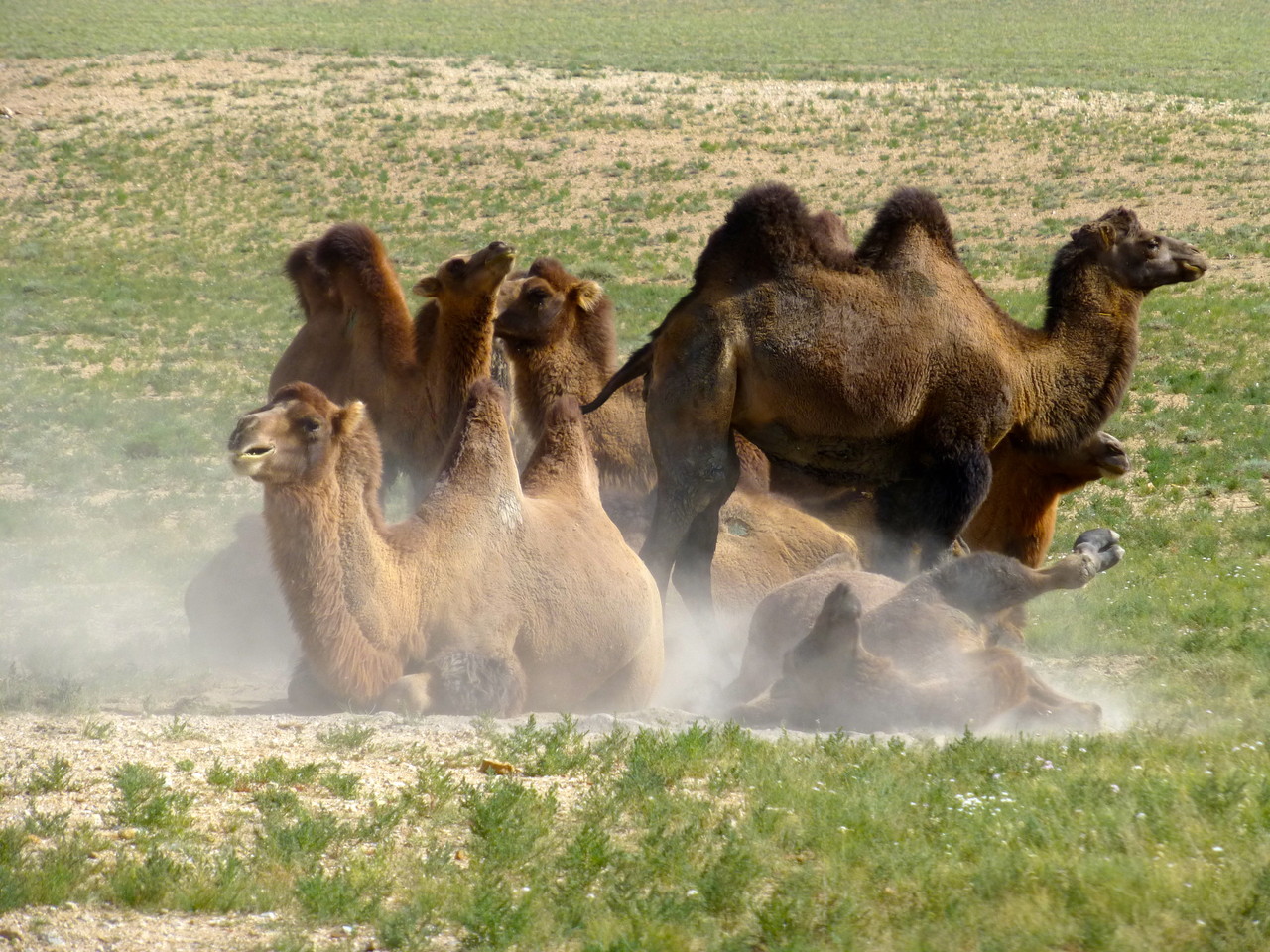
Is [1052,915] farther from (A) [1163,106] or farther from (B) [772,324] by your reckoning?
(A) [1163,106]

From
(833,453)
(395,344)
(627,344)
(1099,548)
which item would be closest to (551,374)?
(395,344)

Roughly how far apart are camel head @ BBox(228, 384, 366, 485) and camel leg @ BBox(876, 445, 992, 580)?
330cm

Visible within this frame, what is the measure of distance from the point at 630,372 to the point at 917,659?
2576 mm

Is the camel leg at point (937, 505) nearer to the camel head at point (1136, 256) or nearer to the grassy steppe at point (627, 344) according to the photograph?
the grassy steppe at point (627, 344)

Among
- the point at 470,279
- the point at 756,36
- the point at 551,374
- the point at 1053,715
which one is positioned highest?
the point at 470,279

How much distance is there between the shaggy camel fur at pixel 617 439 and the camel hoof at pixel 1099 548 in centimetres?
151

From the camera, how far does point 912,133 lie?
3784 cm

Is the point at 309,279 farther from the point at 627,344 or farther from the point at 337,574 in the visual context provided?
the point at 627,344

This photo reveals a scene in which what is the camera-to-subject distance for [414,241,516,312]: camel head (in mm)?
8664

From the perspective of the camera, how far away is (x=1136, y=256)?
27.9 ft

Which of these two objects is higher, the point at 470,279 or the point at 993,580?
the point at 470,279

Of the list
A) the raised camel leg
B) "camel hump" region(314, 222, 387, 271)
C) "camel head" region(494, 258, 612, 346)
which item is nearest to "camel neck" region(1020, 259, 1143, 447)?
the raised camel leg

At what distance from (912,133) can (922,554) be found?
3146cm

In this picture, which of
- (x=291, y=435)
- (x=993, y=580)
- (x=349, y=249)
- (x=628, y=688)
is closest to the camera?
(x=291, y=435)
